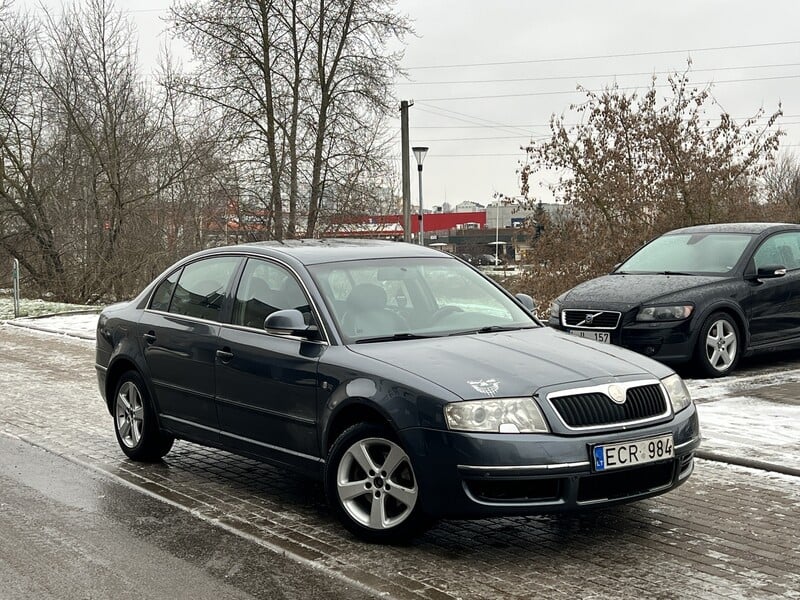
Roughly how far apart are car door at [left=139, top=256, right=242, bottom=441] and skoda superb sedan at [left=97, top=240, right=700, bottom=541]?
0.01m

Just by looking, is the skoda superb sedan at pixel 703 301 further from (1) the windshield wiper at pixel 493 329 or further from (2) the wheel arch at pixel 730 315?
(1) the windshield wiper at pixel 493 329

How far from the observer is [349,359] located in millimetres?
5793

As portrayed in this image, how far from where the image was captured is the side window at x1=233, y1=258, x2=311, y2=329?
651 centimetres

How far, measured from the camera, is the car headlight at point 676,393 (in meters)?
5.75

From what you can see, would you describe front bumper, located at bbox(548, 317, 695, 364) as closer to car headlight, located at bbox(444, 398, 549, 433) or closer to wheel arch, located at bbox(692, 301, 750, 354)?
wheel arch, located at bbox(692, 301, 750, 354)

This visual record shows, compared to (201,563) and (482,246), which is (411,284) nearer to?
(201,563)

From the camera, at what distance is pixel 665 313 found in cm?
1085

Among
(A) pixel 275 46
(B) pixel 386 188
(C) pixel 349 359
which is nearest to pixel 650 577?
(C) pixel 349 359

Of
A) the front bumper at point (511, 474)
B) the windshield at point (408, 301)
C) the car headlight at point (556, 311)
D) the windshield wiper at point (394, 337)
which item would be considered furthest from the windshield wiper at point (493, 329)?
the car headlight at point (556, 311)

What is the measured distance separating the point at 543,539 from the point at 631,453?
0.76 m

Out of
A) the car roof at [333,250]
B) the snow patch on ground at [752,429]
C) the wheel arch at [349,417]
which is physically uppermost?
the car roof at [333,250]

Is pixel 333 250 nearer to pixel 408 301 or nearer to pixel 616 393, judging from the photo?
pixel 408 301

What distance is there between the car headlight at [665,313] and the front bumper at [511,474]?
566 cm

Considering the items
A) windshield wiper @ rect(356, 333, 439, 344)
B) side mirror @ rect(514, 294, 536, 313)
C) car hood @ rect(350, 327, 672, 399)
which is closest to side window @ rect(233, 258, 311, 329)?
windshield wiper @ rect(356, 333, 439, 344)
